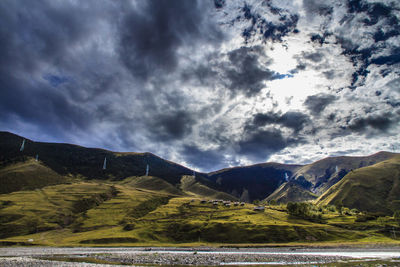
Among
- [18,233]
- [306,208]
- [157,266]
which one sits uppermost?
[306,208]

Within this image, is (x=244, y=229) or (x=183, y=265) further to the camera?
(x=244, y=229)

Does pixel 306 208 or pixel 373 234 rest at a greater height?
pixel 306 208

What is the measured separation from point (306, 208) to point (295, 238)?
70.3 m

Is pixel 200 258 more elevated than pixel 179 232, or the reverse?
pixel 200 258

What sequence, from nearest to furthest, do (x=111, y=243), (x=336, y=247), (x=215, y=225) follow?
(x=336, y=247) → (x=111, y=243) → (x=215, y=225)

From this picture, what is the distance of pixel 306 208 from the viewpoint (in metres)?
187

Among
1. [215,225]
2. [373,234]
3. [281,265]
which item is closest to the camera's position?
Answer: [281,265]

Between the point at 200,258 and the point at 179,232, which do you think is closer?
the point at 200,258

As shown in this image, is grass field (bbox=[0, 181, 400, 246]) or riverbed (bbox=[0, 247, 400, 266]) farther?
grass field (bbox=[0, 181, 400, 246])

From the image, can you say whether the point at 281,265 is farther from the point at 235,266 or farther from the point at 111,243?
the point at 111,243

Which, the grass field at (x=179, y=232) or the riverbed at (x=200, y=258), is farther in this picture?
the grass field at (x=179, y=232)

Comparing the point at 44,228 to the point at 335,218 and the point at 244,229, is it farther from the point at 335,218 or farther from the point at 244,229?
the point at 335,218

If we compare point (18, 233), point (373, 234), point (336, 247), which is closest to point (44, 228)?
point (18, 233)

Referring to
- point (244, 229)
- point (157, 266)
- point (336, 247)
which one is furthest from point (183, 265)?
point (244, 229)
